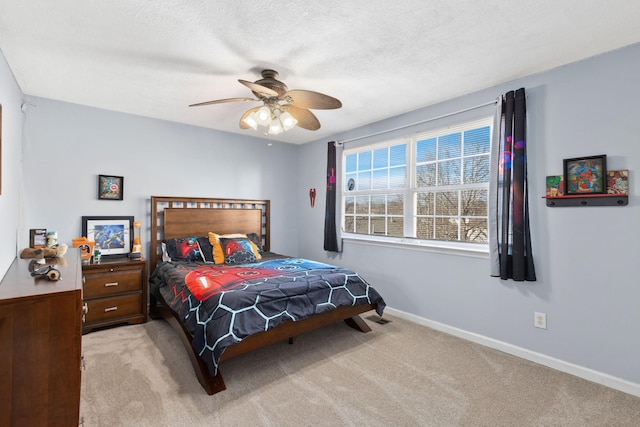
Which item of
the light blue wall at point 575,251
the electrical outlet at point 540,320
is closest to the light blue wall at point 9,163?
the light blue wall at point 575,251

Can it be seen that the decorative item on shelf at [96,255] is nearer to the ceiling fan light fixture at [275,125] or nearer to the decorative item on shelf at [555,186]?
the ceiling fan light fixture at [275,125]

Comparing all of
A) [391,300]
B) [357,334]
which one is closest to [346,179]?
[391,300]

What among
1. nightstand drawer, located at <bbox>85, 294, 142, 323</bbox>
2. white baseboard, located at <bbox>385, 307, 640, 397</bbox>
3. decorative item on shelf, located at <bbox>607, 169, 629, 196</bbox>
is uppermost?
decorative item on shelf, located at <bbox>607, 169, 629, 196</bbox>

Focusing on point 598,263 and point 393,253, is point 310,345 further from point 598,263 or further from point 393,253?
point 598,263

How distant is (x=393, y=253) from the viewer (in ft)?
12.2

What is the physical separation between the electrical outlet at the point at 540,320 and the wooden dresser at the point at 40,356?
3.15 m

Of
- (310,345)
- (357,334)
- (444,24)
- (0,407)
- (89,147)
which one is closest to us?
(0,407)

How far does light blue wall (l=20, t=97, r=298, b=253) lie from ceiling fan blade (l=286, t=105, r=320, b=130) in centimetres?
198

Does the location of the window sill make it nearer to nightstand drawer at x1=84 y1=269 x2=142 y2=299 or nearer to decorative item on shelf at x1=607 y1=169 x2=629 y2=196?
decorative item on shelf at x1=607 y1=169 x2=629 y2=196

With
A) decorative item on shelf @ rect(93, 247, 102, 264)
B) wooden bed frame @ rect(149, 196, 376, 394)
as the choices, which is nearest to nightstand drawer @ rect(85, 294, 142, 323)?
wooden bed frame @ rect(149, 196, 376, 394)

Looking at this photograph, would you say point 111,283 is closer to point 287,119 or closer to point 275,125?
point 275,125

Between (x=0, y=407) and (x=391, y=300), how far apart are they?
331cm

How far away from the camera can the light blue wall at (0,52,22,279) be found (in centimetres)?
215

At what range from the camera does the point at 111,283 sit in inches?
126
